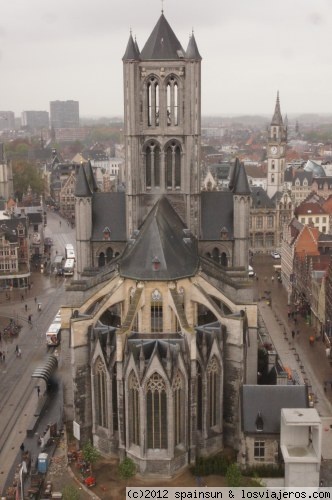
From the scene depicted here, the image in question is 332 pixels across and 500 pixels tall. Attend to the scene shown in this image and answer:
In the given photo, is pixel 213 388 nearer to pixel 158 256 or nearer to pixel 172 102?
pixel 158 256

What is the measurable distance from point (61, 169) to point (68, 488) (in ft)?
536

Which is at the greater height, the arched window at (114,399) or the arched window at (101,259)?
the arched window at (101,259)

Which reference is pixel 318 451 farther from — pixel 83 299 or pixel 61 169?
pixel 61 169

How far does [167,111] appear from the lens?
63.9 meters

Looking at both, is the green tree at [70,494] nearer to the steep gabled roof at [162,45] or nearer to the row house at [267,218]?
the steep gabled roof at [162,45]

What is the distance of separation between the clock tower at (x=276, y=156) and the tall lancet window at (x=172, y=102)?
73.2 m

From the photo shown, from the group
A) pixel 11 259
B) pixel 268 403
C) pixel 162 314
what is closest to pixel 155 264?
pixel 162 314

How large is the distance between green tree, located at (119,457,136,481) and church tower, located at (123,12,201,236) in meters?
26.2

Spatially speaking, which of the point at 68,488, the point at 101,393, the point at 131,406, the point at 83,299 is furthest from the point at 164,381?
the point at 83,299

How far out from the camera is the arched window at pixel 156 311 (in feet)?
169

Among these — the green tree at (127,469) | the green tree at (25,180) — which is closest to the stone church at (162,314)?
the green tree at (127,469)

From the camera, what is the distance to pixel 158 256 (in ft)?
169

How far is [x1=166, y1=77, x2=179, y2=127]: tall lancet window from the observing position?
Answer: 209 ft

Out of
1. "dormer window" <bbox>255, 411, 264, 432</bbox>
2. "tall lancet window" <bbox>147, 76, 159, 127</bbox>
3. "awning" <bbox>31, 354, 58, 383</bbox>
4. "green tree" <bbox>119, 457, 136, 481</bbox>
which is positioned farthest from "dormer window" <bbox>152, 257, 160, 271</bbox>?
"awning" <bbox>31, 354, 58, 383</bbox>
